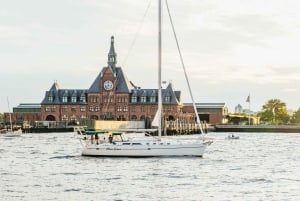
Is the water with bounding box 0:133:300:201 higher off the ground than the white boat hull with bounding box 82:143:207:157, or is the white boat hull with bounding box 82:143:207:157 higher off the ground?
the white boat hull with bounding box 82:143:207:157

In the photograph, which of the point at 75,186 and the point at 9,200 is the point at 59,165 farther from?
the point at 9,200

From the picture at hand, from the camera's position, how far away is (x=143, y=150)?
63531 mm

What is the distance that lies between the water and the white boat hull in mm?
596

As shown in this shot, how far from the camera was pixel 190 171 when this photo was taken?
53438mm

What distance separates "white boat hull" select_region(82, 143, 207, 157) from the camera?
63156 millimetres

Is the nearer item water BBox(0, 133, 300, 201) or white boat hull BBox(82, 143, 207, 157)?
water BBox(0, 133, 300, 201)

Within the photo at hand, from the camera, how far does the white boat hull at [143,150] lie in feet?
207

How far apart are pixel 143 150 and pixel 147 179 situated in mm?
15812

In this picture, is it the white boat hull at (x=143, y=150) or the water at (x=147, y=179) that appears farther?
the white boat hull at (x=143, y=150)

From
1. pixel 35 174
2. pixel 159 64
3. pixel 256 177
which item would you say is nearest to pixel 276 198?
pixel 256 177

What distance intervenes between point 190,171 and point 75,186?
1316 centimetres

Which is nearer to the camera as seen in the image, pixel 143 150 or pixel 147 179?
pixel 147 179

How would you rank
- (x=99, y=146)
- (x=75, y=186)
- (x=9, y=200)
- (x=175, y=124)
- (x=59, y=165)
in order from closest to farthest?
(x=9, y=200) < (x=75, y=186) < (x=59, y=165) < (x=99, y=146) < (x=175, y=124)

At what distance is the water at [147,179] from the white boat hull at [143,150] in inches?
23.5
